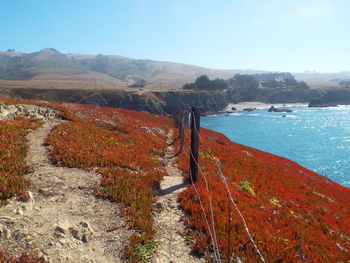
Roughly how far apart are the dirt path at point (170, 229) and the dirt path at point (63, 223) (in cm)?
118

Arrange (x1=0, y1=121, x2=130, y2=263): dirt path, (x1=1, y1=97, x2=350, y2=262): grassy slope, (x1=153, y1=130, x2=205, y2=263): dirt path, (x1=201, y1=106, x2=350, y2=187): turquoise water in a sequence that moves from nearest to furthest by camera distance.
Answer: (x1=0, y1=121, x2=130, y2=263): dirt path → (x1=153, y1=130, x2=205, y2=263): dirt path → (x1=1, y1=97, x2=350, y2=262): grassy slope → (x1=201, y1=106, x2=350, y2=187): turquoise water

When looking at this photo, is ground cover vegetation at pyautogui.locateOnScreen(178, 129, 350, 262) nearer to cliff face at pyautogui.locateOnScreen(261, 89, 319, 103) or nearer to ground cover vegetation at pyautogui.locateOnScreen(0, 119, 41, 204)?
ground cover vegetation at pyautogui.locateOnScreen(0, 119, 41, 204)

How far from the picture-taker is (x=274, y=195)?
13594 mm

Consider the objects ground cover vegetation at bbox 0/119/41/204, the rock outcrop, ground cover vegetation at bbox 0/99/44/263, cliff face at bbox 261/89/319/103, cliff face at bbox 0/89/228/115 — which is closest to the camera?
ground cover vegetation at bbox 0/99/44/263

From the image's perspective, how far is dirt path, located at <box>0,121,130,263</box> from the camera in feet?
19.6

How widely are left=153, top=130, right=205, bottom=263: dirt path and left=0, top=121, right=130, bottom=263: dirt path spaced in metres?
1.18

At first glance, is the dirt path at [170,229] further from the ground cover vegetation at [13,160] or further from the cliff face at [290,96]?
the cliff face at [290,96]

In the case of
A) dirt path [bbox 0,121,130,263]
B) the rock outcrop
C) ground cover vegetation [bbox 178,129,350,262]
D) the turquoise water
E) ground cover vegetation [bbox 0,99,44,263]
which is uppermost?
the rock outcrop

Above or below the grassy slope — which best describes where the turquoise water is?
below

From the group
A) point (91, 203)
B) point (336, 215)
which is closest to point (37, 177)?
point (91, 203)

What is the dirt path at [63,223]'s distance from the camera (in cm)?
596

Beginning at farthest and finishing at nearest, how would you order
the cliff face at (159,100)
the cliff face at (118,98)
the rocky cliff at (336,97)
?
the rocky cliff at (336,97), the cliff face at (159,100), the cliff face at (118,98)

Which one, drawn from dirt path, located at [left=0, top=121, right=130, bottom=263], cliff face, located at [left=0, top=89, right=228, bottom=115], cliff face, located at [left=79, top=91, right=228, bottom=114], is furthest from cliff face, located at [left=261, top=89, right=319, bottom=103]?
dirt path, located at [left=0, top=121, right=130, bottom=263]

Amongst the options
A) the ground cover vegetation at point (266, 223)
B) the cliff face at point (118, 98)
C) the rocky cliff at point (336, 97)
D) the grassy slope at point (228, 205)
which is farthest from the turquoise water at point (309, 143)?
the rocky cliff at point (336, 97)
